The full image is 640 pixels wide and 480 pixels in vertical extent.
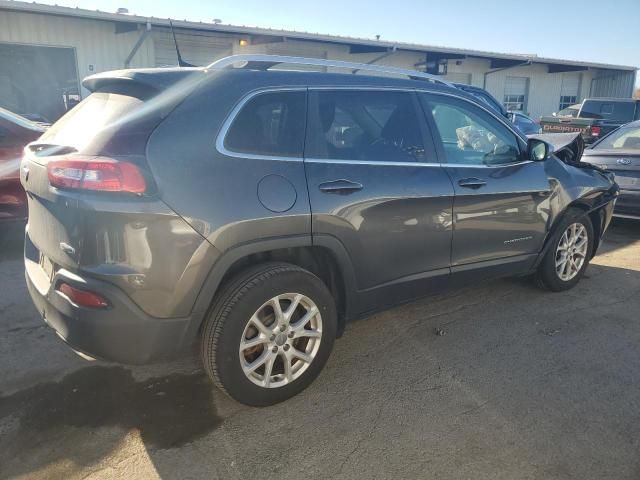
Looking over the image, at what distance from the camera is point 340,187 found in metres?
2.79

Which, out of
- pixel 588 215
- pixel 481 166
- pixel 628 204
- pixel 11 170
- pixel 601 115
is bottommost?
pixel 628 204

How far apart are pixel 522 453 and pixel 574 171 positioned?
9.10 ft

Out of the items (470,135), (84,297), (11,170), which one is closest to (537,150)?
(470,135)

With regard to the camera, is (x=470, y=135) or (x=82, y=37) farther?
(x=82, y=37)

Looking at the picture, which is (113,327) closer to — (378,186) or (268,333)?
(268,333)

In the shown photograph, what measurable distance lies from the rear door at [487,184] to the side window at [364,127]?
21 cm

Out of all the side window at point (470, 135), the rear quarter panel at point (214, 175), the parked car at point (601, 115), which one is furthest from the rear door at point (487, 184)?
the parked car at point (601, 115)

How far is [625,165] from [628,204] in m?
0.50

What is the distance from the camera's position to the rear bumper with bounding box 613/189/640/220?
20.5ft

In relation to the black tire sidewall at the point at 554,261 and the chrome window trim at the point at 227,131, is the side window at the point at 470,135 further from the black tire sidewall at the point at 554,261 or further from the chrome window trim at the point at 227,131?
the chrome window trim at the point at 227,131

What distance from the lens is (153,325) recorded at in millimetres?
2361

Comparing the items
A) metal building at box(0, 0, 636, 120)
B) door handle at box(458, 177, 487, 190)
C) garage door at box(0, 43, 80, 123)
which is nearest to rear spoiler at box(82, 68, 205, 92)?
door handle at box(458, 177, 487, 190)

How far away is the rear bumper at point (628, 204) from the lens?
20.5 ft

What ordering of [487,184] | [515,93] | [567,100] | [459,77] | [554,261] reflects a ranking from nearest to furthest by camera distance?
[487,184] < [554,261] < [459,77] < [515,93] < [567,100]
